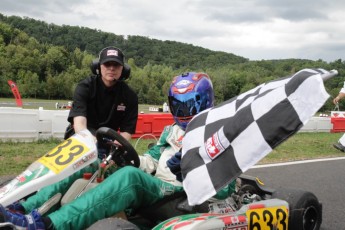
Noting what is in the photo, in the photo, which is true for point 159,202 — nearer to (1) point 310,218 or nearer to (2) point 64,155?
(2) point 64,155

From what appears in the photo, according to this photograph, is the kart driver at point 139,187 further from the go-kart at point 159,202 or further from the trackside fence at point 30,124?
the trackside fence at point 30,124

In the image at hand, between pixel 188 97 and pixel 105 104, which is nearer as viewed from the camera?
pixel 188 97

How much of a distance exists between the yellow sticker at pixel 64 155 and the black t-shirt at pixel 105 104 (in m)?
1.19

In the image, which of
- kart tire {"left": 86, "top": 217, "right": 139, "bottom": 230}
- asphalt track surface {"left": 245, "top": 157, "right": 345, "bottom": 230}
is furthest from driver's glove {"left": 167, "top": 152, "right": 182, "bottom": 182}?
asphalt track surface {"left": 245, "top": 157, "right": 345, "bottom": 230}

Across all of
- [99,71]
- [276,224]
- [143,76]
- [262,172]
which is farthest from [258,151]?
[143,76]

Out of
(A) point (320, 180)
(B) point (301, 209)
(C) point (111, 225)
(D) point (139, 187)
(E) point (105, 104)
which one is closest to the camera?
(C) point (111, 225)

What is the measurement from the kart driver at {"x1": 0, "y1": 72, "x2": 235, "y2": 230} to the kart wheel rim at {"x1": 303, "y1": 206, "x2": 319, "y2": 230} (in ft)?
2.07

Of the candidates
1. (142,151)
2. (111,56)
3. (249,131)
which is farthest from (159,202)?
(142,151)

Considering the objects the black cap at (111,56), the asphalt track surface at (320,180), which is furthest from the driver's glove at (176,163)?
the asphalt track surface at (320,180)

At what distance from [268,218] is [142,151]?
4.21 metres

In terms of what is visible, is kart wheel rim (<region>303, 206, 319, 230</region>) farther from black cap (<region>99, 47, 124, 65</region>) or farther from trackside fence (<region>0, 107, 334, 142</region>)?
trackside fence (<region>0, 107, 334, 142</region>)

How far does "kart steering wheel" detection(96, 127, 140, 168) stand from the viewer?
2582 millimetres

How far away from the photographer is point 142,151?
260 inches

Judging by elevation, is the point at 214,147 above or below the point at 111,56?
below
